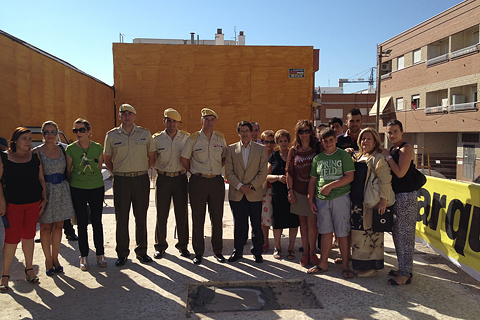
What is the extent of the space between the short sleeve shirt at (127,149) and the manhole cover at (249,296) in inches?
69.7

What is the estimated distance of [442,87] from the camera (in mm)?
23453

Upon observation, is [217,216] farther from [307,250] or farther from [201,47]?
[201,47]

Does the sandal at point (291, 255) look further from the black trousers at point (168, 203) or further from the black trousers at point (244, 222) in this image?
the black trousers at point (168, 203)

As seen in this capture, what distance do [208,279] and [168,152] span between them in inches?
69.8

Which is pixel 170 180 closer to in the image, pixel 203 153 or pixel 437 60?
pixel 203 153

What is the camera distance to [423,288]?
3768mm

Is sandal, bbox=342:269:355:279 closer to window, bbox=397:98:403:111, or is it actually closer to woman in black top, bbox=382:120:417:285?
woman in black top, bbox=382:120:417:285

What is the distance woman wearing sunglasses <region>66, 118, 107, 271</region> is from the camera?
4.36 metres

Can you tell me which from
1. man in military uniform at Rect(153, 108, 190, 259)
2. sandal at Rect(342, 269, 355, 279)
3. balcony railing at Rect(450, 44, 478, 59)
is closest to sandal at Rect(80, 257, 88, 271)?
man in military uniform at Rect(153, 108, 190, 259)

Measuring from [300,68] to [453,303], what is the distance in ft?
44.9

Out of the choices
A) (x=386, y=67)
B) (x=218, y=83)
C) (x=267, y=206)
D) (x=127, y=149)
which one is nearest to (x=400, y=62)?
(x=386, y=67)

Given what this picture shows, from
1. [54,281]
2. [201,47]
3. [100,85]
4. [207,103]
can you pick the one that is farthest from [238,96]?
[54,281]

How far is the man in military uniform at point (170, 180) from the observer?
477cm

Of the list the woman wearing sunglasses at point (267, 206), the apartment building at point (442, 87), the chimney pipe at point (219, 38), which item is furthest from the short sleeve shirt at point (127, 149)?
the chimney pipe at point (219, 38)
